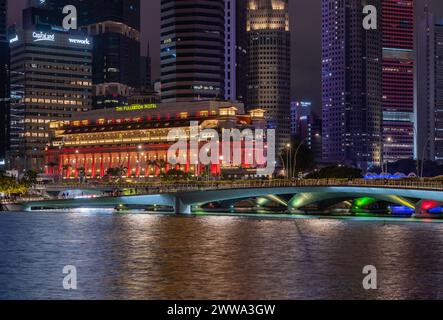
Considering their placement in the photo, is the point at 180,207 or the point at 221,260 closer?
the point at 221,260

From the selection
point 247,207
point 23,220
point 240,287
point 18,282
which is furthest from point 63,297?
point 247,207

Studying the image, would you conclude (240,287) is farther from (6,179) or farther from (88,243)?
(6,179)

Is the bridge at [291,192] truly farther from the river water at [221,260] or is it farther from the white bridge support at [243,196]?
the river water at [221,260]

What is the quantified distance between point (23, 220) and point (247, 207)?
73.9m

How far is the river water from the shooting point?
52.9 m

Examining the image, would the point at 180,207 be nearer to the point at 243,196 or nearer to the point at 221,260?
the point at 243,196

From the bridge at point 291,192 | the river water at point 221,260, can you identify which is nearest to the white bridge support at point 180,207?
the bridge at point 291,192

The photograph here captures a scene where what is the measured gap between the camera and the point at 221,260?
2756 inches

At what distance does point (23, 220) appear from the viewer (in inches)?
4993

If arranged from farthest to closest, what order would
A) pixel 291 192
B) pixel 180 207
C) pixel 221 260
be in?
1. pixel 180 207
2. pixel 291 192
3. pixel 221 260

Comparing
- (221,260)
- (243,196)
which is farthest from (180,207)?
(221,260)

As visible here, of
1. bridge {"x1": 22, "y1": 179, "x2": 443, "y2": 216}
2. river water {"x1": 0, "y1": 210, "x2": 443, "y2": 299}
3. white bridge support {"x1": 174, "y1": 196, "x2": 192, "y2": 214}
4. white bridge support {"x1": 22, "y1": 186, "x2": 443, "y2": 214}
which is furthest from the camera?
white bridge support {"x1": 174, "y1": 196, "x2": 192, "y2": 214}

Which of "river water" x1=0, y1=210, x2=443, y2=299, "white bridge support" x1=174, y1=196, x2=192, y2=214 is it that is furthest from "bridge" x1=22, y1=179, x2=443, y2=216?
"river water" x1=0, y1=210, x2=443, y2=299

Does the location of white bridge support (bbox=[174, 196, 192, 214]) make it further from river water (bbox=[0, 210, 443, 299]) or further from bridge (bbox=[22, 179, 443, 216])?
river water (bbox=[0, 210, 443, 299])
